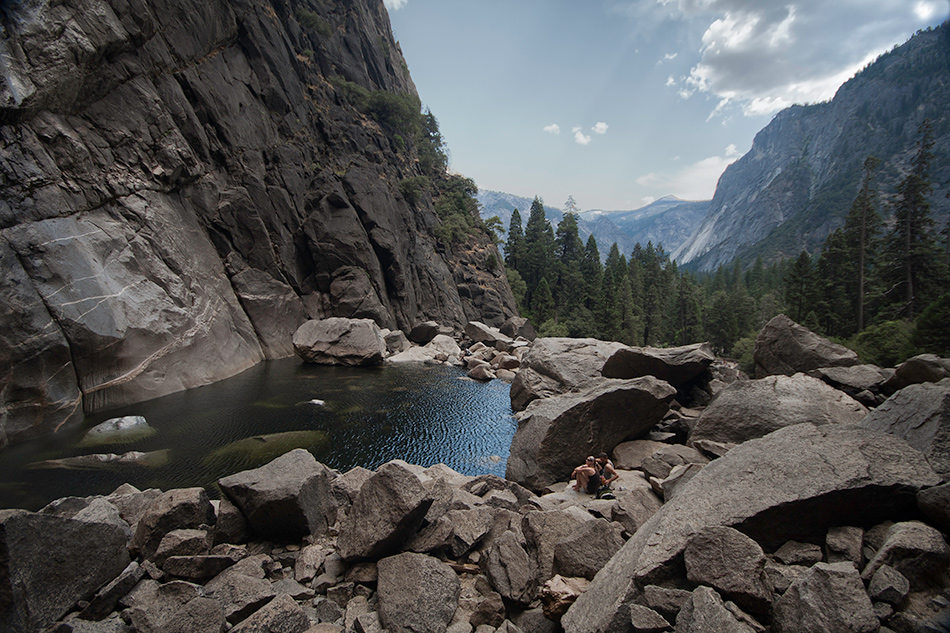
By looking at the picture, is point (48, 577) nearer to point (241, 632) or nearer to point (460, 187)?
point (241, 632)

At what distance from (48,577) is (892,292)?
46951 mm

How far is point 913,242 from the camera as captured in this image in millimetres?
29781

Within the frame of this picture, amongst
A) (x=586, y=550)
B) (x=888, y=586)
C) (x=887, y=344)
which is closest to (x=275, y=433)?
(x=586, y=550)

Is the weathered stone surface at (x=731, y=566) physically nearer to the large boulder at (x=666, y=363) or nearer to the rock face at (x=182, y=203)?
the large boulder at (x=666, y=363)

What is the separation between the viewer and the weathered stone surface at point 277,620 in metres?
4.71

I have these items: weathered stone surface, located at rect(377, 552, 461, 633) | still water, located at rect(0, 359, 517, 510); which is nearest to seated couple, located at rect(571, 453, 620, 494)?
still water, located at rect(0, 359, 517, 510)

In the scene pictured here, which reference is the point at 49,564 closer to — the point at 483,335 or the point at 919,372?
the point at 919,372

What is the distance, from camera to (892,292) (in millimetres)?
31625

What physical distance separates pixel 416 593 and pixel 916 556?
17.7 feet

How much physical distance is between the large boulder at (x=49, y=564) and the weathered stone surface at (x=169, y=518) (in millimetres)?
587

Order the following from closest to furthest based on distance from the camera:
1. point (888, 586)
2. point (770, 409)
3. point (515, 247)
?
point (888, 586) → point (770, 409) → point (515, 247)

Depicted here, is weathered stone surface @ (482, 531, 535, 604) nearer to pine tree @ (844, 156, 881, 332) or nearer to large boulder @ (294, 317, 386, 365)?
large boulder @ (294, 317, 386, 365)

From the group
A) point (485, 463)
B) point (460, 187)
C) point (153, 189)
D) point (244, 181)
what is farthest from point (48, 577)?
point (460, 187)

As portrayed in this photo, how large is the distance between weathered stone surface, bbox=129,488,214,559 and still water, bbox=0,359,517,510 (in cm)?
631
